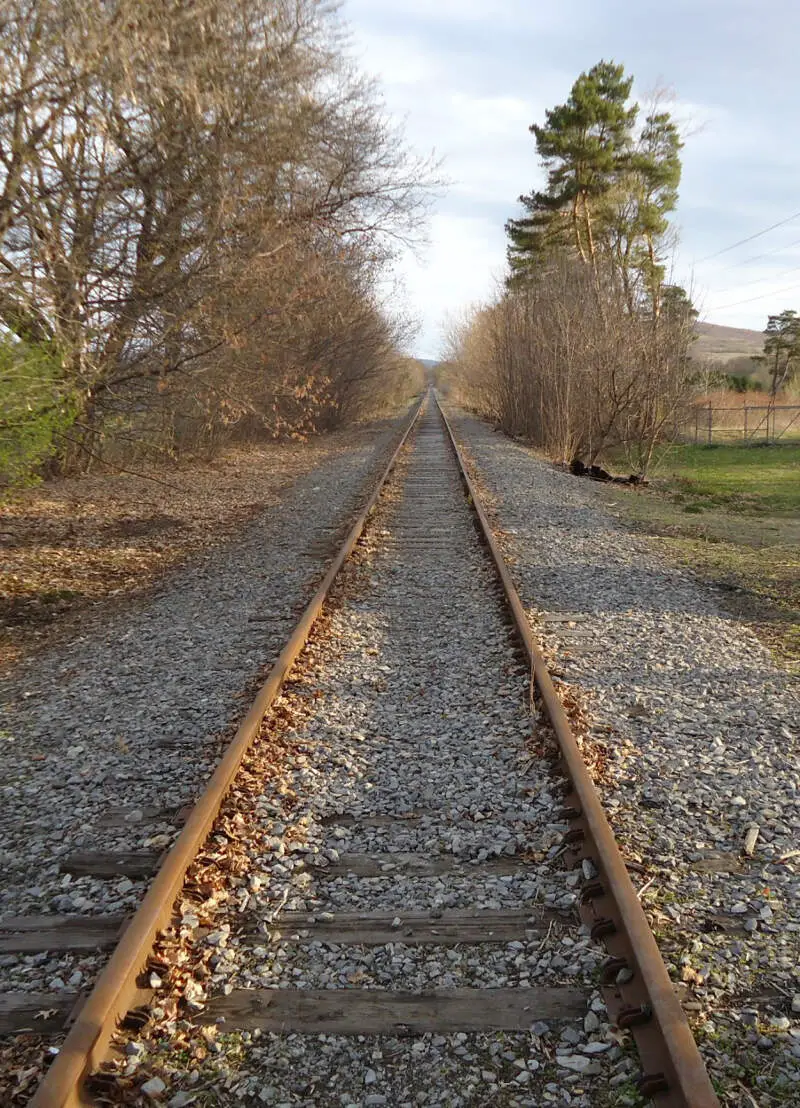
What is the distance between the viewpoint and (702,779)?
4.12m

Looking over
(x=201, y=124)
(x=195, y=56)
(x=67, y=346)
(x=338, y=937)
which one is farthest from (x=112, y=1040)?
(x=201, y=124)

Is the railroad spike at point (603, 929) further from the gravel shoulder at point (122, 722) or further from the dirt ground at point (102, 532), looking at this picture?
the dirt ground at point (102, 532)

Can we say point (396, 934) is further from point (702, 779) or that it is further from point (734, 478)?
point (734, 478)

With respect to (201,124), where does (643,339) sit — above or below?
below

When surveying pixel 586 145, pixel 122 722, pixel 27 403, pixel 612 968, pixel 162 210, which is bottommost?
pixel 122 722

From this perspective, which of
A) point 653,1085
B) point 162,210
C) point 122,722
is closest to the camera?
point 653,1085

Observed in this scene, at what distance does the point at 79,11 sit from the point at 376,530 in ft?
21.6

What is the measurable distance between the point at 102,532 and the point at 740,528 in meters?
9.60

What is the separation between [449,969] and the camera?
2.83 m

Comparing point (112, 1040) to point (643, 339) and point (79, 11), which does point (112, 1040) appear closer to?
point (79, 11)

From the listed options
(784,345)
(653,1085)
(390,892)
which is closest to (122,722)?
(390,892)

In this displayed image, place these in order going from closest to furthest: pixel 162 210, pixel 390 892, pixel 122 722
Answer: pixel 390 892, pixel 122 722, pixel 162 210

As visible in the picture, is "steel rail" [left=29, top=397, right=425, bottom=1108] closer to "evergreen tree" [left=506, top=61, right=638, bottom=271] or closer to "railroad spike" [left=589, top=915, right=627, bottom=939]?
"railroad spike" [left=589, top=915, right=627, bottom=939]

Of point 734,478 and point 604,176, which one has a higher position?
point 604,176
